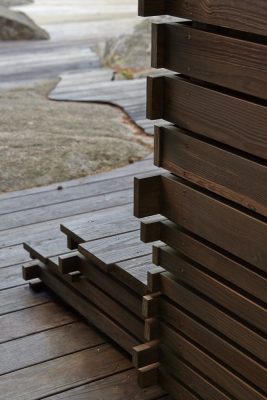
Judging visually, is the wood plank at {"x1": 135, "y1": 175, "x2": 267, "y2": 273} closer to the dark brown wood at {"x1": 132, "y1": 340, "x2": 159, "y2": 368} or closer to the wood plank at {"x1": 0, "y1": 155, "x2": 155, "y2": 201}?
the dark brown wood at {"x1": 132, "y1": 340, "x2": 159, "y2": 368}

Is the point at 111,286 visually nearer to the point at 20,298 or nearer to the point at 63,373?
the point at 63,373

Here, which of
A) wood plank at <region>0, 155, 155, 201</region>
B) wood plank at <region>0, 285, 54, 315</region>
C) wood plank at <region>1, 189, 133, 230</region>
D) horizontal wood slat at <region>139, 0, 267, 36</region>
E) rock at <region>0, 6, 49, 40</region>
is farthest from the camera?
rock at <region>0, 6, 49, 40</region>

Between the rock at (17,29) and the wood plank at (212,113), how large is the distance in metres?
7.94

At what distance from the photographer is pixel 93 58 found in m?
8.71

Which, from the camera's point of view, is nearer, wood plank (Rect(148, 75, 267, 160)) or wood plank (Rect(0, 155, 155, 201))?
wood plank (Rect(148, 75, 267, 160))

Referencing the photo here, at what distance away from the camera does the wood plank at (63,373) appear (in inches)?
110

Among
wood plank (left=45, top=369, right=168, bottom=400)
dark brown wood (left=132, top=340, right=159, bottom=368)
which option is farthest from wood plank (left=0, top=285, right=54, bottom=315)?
dark brown wood (left=132, top=340, right=159, bottom=368)

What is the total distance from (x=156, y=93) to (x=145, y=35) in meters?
6.23

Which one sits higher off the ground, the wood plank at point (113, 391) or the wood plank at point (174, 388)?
the wood plank at point (174, 388)

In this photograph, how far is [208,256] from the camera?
2.42m

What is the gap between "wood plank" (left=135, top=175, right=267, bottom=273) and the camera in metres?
2.21

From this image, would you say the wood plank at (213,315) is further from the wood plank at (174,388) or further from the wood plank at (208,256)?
the wood plank at (174,388)

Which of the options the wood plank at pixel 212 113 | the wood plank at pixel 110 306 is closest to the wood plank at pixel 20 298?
the wood plank at pixel 110 306

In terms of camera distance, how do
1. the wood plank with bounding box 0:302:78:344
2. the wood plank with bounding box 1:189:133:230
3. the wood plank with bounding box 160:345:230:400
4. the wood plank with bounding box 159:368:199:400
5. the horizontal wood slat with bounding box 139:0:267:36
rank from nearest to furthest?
the horizontal wood slat with bounding box 139:0:267:36
the wood plank with bounding box 160:345:230:400
the wood plank with bounding box 159:368:199:400
the wood plank with bounding box 0:302:78:344
the wood plank with bounding box 1:189:133:230
